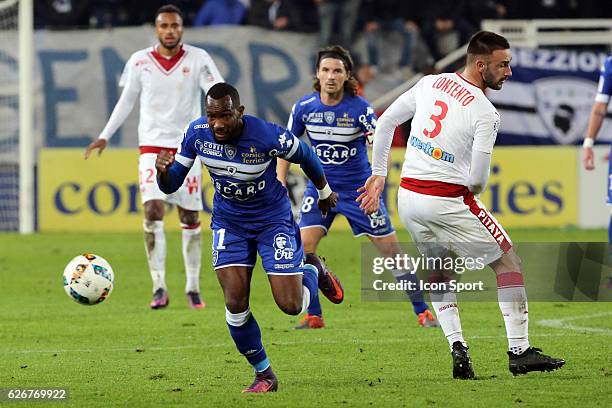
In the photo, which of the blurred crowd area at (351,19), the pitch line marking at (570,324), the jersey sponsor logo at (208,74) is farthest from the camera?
the blurred crowd area at (351,19)

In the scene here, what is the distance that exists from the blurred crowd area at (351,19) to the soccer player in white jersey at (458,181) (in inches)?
485

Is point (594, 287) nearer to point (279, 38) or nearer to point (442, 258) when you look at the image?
point (442, 258)

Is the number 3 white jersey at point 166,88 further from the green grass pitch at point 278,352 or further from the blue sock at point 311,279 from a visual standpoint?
the blue sock at point 311,279

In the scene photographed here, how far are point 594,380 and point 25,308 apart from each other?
20.3 ft

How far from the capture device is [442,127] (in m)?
8.12

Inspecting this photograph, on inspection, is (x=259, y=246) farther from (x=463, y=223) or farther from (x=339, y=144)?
(x=339, y=144)

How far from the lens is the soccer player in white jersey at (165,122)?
12.4 metres

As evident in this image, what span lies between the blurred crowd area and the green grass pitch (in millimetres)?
7124

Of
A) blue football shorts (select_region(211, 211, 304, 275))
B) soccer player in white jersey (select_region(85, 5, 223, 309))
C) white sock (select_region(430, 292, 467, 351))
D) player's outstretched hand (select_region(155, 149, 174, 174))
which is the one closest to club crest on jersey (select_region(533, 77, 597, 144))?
soccer player in white jersey (select_region(85, 5, 223, 309))

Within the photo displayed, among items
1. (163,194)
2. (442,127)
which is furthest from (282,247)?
(163,194)

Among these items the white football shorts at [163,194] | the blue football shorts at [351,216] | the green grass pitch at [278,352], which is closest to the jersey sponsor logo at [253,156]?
the green grass pitch at [278,352]

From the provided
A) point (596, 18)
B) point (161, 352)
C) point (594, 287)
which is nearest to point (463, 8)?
point (596, 18)

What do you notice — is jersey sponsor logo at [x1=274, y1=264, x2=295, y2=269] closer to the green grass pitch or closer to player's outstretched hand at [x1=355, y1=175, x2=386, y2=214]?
player's outstretched hand at [x1=355, y1=175, x2=386, y2=214]

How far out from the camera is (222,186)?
8.05 m
